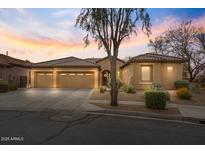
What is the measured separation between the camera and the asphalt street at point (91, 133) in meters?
5.37

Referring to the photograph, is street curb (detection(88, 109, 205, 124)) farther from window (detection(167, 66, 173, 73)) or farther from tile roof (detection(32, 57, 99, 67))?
tile roof (detection(32, 57, 99, 67))

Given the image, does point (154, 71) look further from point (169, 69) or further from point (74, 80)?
point (74, 80)

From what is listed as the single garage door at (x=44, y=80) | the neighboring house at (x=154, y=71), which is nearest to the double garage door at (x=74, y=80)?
the single garage door at (x=44, y=80)

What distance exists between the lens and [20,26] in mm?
15336

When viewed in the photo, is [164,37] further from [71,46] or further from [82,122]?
[82,122]

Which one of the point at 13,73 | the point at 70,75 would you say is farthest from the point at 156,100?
the point at 13,73

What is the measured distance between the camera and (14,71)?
25.4 meters

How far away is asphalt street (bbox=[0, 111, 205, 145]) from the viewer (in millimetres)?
5371

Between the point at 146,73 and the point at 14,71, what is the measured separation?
16.3 m

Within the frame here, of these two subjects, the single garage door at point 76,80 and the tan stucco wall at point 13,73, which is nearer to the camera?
the tan stucco wall at point 13,73

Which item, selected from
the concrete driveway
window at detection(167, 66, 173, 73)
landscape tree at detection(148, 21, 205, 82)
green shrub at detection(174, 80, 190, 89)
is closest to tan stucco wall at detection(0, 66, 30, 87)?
the concrete driveway

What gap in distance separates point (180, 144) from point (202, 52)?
26.8 m

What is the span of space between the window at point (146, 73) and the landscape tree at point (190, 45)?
1078 centimetres

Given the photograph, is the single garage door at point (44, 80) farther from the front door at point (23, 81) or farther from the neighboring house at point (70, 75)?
the front door at point (23, 81)
